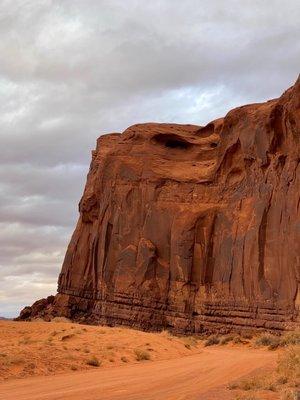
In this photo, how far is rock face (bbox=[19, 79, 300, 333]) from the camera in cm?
3278

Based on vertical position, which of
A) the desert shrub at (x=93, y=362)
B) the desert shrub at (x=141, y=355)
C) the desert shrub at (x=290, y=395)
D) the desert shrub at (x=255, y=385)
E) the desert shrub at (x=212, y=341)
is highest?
the desert shrub at (x=290, y=395)

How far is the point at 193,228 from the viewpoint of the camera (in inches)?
1681

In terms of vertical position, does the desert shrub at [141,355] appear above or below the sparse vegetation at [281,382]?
below

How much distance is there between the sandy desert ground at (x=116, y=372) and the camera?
10.9m

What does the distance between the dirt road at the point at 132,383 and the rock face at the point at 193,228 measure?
48.5 ft

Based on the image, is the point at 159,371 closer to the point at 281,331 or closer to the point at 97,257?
the point at 281,331

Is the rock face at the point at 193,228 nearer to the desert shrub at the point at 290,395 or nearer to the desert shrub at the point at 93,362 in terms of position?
the desert shrub at the point at 93,362

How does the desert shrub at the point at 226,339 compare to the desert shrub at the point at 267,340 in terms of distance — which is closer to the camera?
the desert shrub at the point at 267,340

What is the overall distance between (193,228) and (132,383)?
3023 cm

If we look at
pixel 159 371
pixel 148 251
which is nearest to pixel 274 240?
pixel 148 251

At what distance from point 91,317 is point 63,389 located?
121ft

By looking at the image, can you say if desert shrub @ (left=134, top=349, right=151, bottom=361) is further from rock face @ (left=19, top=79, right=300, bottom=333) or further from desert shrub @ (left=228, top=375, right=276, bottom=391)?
rock face @ (left=19, top=79, right=300, bottom=333)

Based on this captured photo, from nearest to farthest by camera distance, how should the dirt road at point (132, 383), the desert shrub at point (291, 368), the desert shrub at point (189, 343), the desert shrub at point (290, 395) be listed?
the desert shrub at point (290, 395) → the dirt road at point (132, 383) → the desert shrub at point (291, 368) → the desert shrub at point (189, 343)

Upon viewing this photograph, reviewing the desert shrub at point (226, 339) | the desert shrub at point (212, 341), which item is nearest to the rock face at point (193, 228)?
the desert shrub at point (226, 339)
